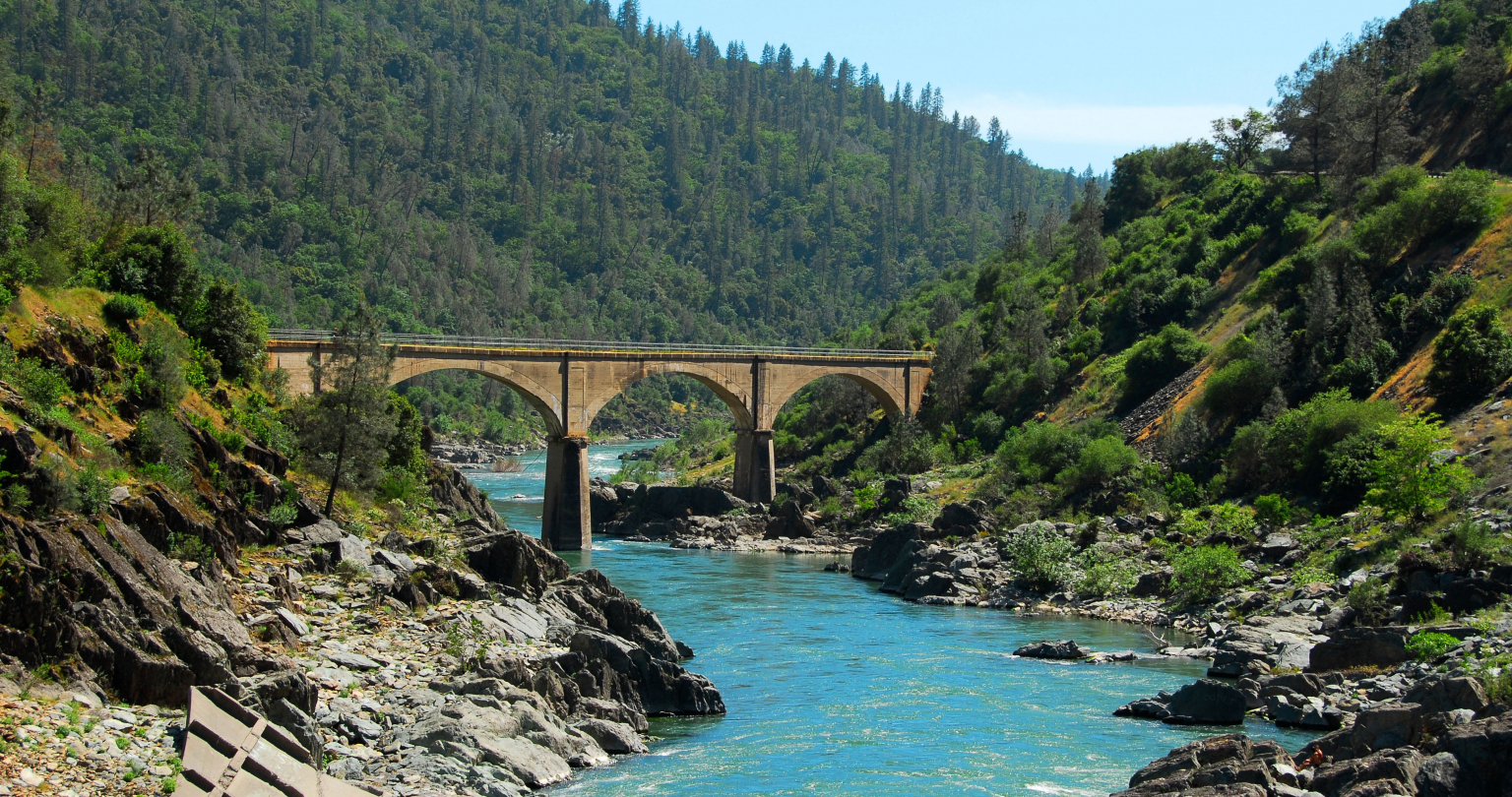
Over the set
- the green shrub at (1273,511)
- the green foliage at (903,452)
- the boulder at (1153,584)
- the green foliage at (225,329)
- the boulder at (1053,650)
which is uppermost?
the green foliage at (225,329)

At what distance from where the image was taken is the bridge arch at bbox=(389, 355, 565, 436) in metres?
55.7

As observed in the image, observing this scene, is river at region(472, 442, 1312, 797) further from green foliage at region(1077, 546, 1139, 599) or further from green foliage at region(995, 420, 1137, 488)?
green foliage at region(995, 420, 1137, 488)

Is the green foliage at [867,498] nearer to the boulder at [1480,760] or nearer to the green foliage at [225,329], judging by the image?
the green foliage at [225,329]

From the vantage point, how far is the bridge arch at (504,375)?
183ft

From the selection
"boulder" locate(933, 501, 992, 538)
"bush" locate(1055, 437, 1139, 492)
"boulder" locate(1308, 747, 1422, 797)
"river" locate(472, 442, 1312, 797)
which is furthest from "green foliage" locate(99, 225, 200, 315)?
"bush" locate(1055, 437, 1139, 492)

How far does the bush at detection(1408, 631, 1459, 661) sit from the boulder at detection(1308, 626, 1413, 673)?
34 cm

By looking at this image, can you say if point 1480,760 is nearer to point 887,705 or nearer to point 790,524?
point 887,705

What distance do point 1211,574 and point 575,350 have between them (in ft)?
106

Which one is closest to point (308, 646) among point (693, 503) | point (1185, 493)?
point (1185, 493)

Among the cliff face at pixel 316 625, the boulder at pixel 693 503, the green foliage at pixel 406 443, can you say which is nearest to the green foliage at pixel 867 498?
the boulder at pixel 693 503

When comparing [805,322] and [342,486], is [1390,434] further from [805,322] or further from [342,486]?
[805,322]

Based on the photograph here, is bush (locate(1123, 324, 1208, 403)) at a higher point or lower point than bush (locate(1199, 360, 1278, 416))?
higher

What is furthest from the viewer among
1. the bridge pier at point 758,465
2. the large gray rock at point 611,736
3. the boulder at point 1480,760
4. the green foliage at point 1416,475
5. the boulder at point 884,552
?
the bridge pier at point 758,465

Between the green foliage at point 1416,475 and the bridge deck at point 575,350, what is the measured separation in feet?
107
